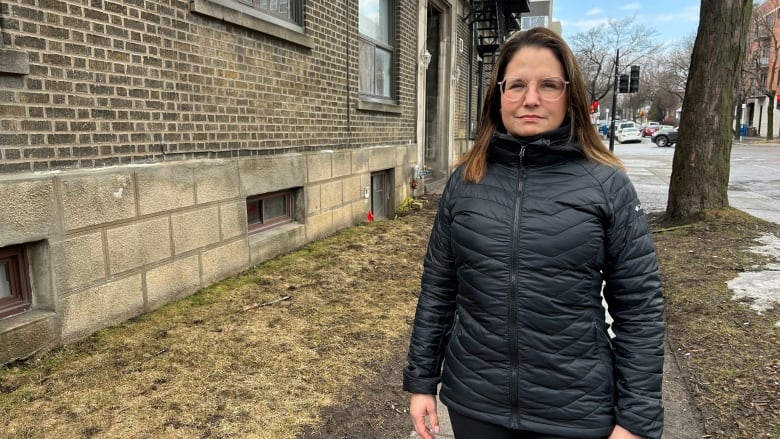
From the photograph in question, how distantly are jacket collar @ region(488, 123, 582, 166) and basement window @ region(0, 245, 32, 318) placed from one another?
3.03m

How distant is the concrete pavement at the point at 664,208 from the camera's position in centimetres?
300

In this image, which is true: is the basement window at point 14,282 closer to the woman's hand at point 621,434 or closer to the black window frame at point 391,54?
the woman's hand at point 621,434

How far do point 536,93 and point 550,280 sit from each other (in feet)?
1.90

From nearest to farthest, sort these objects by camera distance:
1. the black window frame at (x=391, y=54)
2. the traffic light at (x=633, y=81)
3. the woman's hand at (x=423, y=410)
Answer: the woman's hand at (x=423, y=410), the black window frame at (x=391, y=54), the traffic light at (x=633, y=81)

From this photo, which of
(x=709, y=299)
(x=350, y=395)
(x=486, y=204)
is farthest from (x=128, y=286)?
(x=709, y=299)

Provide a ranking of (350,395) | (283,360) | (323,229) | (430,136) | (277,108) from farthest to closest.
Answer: (430,136) < (323,229) < (277,108) < (283,360) < (350,395)

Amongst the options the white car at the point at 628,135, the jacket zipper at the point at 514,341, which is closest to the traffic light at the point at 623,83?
the jacket zipper at the point at 514,341

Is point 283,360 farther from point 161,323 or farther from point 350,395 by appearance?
point 161,323

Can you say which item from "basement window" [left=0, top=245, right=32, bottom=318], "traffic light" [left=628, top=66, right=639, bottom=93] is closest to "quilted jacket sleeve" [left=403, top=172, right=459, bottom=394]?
"basement window" [left=0, top=245, right=32, bottom=318]

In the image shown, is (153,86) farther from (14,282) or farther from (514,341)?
(514,341)

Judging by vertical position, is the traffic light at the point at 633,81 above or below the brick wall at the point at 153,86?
above

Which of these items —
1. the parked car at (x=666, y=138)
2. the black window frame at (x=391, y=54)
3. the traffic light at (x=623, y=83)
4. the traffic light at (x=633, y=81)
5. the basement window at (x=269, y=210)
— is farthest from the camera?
the parked car at (x=666, y=138)

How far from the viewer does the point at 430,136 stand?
13.2 meters

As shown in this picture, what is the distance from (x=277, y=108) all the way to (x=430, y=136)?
25.4ft
